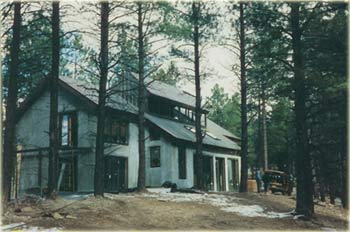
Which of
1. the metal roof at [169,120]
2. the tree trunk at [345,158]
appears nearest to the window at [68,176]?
the metal roof at [169,120]

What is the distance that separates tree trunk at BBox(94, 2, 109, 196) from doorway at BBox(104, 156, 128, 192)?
866 centimetres

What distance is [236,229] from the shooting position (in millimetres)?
13688

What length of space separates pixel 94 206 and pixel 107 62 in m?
6.20

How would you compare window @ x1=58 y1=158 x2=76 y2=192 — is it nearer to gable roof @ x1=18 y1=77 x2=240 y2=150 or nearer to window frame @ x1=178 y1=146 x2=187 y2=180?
gable roof @ x1=18 y1=77 x2=240 y2=150

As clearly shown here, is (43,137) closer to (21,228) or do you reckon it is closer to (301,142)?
(21,228)

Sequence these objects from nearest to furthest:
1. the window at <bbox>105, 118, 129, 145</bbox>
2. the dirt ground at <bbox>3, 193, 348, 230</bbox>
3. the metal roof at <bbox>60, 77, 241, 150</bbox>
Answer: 1. the dirt ground at <bbox>3, 193, 348, 230</bbox>
2. the window at <bbox>105, 118, 129, 145</bbox>
3. the metal roof at <bbox>60, 77, 241, 150</bbox>

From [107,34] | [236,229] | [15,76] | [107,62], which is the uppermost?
[107,34]

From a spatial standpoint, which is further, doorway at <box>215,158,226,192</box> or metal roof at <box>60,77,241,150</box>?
doorway at <box>215,158,226,192</box>

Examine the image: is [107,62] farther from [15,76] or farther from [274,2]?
[274,2]

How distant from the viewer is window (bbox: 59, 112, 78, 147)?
2627 cm

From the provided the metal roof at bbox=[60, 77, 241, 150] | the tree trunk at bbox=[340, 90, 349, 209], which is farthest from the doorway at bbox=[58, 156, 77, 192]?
the tree trunk at bbox=[340, 90, 349, 209]

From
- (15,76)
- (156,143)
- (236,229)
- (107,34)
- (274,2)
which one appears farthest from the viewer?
(156,143)

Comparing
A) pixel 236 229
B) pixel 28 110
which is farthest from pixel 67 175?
pixel 236 229

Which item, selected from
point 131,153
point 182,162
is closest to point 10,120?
point 131,153
